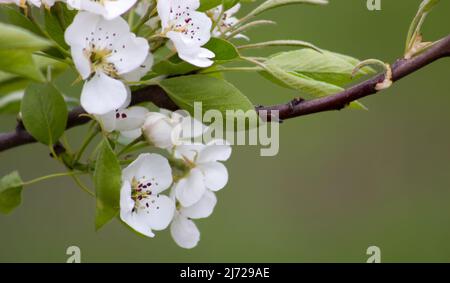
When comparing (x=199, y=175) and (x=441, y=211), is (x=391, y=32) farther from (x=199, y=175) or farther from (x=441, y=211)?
(x=199, y=175)

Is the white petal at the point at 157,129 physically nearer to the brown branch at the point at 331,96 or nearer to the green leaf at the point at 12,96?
the brown branch at the point at 331,96

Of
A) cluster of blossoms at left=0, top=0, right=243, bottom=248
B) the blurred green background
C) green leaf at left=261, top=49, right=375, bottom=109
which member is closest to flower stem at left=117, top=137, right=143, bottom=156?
cluster of blossoms at left=0, top=0, right=243, bottom=248

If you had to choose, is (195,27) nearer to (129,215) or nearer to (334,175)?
(129,215)

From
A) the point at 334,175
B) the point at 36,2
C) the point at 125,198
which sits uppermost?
the point at 334,175

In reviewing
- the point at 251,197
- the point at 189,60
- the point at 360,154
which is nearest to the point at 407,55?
the point at 189,60

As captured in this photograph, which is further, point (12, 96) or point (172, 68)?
point (12, 96)

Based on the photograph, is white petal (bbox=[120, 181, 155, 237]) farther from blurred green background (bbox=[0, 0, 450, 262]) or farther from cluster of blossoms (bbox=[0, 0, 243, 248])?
blurred green background (bbox=[0, 0, 450, 262])

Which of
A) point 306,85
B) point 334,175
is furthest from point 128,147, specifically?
point 334,175
